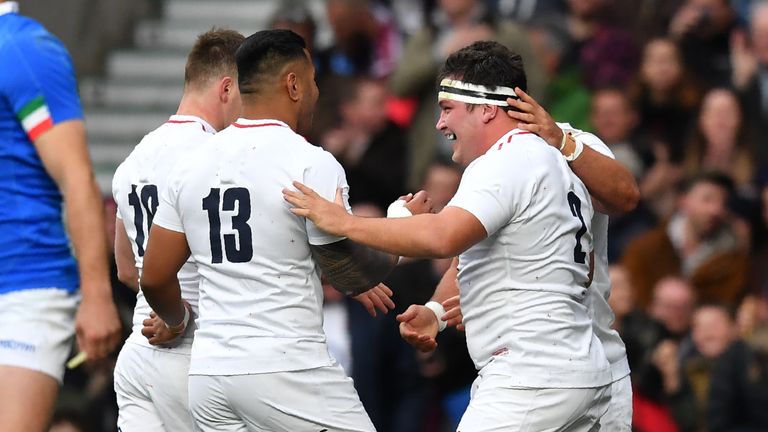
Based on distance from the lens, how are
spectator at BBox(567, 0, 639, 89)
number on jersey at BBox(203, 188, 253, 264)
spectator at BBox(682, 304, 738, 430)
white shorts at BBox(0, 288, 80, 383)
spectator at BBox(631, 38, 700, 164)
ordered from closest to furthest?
number on jersey at BBox(203, 188, 253, 264)
white shorts at BBox(0, 288, 80, 383)
spectator at BBox(682, 304, 738, 430)
spectator at BBox(631, 38, 700, 164)
spectator at BBox(567, 0, 639, 89)

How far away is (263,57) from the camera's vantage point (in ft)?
18.7

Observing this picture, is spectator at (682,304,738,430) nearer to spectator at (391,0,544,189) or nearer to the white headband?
spectator at (391,0,544,189)

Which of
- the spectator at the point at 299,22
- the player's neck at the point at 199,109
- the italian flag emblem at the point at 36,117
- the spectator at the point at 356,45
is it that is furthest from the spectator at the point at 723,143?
the italian flag emblem at the point at 36,117

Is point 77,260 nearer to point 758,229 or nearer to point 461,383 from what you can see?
point 461,383

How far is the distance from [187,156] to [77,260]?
79 cm

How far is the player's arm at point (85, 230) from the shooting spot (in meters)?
5.98

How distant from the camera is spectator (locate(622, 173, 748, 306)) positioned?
10484 millimetres

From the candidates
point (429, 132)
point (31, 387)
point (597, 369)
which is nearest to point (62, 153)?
point (31, 387)

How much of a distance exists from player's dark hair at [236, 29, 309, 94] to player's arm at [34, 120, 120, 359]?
84cm

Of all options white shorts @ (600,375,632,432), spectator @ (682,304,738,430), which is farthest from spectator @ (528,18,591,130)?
white shorts @ (600,375,632,432)

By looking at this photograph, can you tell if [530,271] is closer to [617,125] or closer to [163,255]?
[163,255]

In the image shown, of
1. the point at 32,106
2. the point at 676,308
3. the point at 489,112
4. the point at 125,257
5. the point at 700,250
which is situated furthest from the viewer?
the point at 700,250

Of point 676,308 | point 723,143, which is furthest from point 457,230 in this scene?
point 723,143

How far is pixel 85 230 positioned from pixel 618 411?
2.37 m
